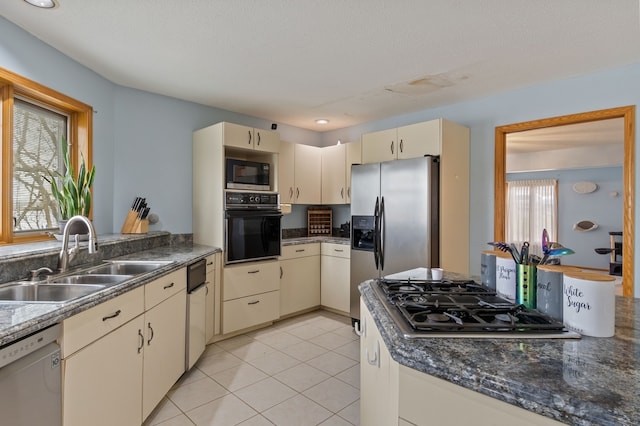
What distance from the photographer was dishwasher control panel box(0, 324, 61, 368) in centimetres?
104

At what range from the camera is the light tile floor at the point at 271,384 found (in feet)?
6.58

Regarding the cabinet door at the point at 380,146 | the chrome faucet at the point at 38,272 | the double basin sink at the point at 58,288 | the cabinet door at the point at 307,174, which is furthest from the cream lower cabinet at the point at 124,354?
the cabinet door at the point at 380,146

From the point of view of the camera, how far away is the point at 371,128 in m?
4.32

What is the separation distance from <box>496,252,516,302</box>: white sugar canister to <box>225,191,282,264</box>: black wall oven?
8.06ft

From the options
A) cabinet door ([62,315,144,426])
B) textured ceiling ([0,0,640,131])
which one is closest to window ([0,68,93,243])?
textured ceiling ([0,0,640,131])

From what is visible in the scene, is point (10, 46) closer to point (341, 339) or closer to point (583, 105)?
point (341, 339)

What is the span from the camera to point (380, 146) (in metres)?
3.57

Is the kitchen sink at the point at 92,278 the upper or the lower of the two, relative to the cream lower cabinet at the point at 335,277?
upper

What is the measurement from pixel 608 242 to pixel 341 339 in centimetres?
713

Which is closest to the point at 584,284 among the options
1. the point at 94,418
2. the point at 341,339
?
the point at 94,418

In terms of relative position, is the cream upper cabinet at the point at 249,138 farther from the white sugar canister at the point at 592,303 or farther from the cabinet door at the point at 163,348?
the white sugar canister at the point at 592,303

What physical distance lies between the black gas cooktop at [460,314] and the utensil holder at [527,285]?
4cm

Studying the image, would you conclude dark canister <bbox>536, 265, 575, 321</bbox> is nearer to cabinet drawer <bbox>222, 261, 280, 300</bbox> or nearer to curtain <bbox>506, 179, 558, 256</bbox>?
cabinet drawer <bbox>222, 261, 280, 300</bbox>

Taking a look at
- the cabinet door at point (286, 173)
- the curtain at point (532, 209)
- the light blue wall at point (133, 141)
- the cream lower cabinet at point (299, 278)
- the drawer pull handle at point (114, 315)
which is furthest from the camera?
the curtain at point (532, 209)
